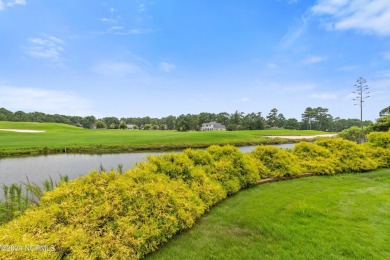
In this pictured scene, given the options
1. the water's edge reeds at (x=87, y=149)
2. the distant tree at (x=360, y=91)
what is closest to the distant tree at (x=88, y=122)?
the water's edge reeds at (x=87, y=149)

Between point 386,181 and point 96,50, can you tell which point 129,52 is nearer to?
point 96,50

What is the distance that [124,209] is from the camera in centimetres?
302

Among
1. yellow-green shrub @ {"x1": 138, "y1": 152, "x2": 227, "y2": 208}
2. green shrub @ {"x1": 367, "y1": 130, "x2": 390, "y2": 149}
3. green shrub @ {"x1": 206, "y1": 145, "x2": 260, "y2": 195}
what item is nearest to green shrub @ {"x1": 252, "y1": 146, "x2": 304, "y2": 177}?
green shrub @ {"x1": 206, "y1": 145, "x2": 260, "y2": 195}

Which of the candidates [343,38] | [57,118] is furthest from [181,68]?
[57,118]

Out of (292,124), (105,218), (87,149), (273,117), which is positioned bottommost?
(87,149)

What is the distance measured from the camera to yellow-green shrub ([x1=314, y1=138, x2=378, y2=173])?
782cm

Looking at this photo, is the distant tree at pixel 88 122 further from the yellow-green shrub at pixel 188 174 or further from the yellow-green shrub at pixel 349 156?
the yellow-green shrub at pixel 349 156

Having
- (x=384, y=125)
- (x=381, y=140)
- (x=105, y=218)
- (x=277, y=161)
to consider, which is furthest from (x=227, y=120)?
(x=105, y=218)

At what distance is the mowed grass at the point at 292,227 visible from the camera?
289 centimetres

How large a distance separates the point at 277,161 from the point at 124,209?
578cm

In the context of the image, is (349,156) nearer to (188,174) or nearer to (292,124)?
(188,174)

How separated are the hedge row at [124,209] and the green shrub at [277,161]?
1.34 metres

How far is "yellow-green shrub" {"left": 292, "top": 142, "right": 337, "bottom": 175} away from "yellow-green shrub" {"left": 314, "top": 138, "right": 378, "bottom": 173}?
29 centimetres

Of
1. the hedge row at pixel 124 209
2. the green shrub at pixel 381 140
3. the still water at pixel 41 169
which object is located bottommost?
the still water at pixel 41 169
